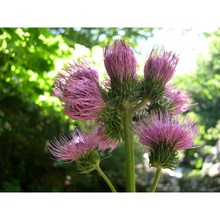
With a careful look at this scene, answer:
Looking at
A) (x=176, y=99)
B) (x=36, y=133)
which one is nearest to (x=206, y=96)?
(x=36, y=133)

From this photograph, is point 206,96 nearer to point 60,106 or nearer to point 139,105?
point 60,106

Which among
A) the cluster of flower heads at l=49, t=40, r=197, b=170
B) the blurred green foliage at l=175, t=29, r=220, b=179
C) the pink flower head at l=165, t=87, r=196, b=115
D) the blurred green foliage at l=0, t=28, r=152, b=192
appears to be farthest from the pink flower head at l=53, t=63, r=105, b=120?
the blurred green foliage at l=175, t=29, r=220, b=179

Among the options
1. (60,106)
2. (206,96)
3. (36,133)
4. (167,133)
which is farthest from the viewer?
(206,96)

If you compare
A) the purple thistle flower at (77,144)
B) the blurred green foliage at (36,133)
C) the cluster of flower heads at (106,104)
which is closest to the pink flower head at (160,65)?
the cluster of flower heads at (106,104)

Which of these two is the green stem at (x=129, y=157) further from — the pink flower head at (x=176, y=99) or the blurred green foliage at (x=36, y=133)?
the blurred green foliage at (x=36, y=133)

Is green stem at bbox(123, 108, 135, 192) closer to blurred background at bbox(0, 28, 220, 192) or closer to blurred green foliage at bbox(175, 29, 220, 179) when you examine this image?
blurred background at bbox(0, 28, 220, 192)

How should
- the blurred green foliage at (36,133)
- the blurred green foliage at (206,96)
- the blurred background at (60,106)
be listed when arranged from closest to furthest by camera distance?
the blurred background at (60,106)
the blurred green foliage at (36,133)
the blurred green foliage at (206,96)
